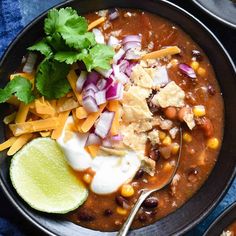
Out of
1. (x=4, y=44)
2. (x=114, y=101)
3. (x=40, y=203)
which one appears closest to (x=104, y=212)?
(x=40, y=203)

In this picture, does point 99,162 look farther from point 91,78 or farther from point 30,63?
point 30,63

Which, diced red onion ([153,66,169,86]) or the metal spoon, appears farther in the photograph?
diced red onion ([153,66,169,86])

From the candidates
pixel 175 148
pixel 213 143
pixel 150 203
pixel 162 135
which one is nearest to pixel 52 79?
pixel 162 135

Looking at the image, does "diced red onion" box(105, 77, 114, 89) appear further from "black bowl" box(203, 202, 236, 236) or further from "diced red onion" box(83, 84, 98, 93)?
"black bowl" box(203, 202, 236, 236)

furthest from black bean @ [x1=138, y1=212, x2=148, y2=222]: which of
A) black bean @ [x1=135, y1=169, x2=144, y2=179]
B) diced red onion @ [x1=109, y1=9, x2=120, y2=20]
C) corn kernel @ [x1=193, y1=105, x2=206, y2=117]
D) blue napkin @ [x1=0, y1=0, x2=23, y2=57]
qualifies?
blue napkin @ [x1=0, y1=0, x2=23, y2=57]

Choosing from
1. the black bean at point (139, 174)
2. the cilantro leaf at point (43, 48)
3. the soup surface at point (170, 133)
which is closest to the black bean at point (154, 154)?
the soup surface at point (170, 133)

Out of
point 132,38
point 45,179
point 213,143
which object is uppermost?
point 132,38
